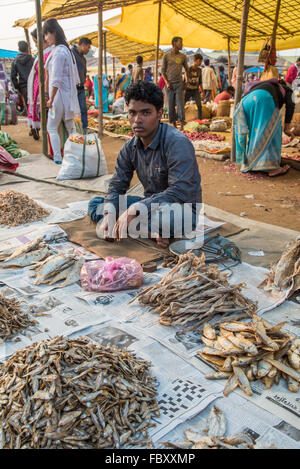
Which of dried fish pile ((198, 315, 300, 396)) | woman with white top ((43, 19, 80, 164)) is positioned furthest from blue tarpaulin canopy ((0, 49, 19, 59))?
dried fish pile ((198, 315, 300, 396))

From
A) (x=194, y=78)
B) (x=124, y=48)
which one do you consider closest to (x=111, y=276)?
(x=194, y=78)

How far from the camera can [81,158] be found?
516 centimetres

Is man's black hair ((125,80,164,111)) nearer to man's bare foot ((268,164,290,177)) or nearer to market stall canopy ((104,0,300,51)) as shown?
man's bare foot ((268,164,290,177))

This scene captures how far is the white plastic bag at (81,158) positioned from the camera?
5102 millimetres

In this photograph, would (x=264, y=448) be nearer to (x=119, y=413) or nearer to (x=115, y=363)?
(x=119, y=413)

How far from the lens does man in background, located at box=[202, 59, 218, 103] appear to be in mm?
13969

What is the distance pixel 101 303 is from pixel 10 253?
1024mm

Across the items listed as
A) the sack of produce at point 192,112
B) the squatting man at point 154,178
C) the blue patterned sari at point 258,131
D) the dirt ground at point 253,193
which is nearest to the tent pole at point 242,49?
the blue patterned sari at point 258,131

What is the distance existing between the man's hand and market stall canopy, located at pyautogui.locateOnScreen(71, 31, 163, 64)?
53.6 ft

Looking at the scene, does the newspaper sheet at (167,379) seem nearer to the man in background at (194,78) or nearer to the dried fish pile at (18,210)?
the dried fish pile at (18,210)

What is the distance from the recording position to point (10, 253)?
3.01 meters
